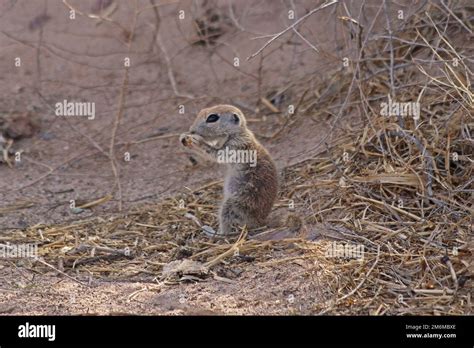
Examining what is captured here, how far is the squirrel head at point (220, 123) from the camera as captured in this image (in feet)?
23.9

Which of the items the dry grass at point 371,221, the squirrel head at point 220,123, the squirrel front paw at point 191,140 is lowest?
the dry grass at point 371,221

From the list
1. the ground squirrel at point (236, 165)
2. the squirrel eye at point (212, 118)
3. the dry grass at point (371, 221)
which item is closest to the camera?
the dry grass at point (371, 221)

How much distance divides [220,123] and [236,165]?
51cm

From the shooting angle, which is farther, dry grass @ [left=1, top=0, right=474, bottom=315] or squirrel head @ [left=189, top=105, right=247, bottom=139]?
squirrel head @ [left=189, top=105, right=247, bottom=139]

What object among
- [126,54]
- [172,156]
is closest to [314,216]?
[172,156]

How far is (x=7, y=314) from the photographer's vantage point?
17.9 ft

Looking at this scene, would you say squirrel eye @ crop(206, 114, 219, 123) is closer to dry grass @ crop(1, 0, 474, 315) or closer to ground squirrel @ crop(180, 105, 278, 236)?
ground squirrel @ crop(180, 105, 278, 236)

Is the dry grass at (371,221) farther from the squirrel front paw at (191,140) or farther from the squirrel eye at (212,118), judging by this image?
the squirrel eye at (212,118)

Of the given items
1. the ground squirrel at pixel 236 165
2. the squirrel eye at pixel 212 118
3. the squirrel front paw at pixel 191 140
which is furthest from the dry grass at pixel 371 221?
the squirrel eye at pixel 212 118

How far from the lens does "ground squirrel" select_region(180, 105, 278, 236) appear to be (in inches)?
268

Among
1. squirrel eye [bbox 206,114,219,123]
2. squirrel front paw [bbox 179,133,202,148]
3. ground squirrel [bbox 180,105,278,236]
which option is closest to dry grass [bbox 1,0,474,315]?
ground squirrel [bbox 180,105,278,236]

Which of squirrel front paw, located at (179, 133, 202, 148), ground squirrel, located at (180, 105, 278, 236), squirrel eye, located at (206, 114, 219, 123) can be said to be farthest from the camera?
squirrel eye, located at (206, 114, 219, 123)

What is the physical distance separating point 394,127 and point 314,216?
111 cm

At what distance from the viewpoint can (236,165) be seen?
702cm
